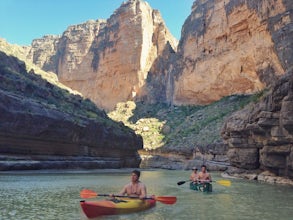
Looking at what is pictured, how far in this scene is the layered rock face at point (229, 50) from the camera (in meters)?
49.3

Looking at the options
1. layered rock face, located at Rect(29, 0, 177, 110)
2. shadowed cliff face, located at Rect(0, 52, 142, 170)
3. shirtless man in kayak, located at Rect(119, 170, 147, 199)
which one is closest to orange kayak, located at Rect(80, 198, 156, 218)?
shirtless man in kayak, located at Rect(119, 170, 147, 199)

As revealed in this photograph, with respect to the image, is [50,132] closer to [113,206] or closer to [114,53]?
[113,206]

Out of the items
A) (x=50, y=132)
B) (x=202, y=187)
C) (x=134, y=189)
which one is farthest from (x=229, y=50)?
(x=134, y=189)

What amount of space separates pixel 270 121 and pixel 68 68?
93.9m

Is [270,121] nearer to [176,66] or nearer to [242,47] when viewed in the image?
[242,47]

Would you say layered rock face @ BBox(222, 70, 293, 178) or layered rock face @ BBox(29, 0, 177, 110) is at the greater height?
Result: layered rock face @ BBox(29, 0, 177, 110)

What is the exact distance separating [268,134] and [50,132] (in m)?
18.0

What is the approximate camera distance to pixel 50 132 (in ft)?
103

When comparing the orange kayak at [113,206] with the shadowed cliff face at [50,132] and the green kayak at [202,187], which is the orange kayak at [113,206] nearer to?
the green kayak at [202,187]

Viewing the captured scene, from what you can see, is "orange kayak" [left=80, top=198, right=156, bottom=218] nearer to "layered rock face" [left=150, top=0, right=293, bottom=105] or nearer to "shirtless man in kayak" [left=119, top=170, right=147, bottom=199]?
"shirtless man in kayak" [left=119, top=170, right=147, bottom=199]

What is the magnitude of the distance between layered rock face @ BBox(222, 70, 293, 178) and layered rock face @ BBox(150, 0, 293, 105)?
750 inches

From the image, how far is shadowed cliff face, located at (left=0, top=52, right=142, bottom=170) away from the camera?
91.4ft

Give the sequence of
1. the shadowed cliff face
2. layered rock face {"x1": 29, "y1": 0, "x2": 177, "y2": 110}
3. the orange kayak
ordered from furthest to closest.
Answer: layered rock face {"x1": 29, "y1": 0, "x2": 177, "y2": 110} → the shadowed cliff face → the orange kayak

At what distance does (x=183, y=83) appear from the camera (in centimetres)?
7631
